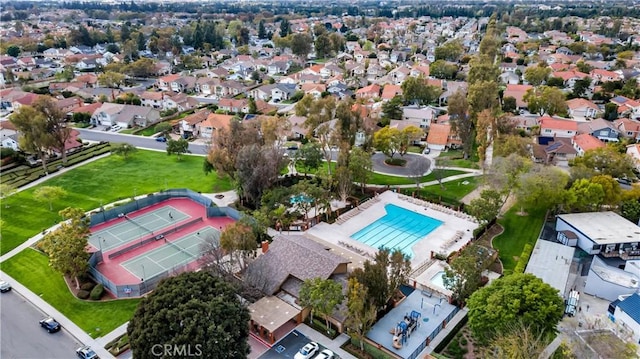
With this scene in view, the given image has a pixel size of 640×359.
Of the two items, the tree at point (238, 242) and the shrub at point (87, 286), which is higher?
the tree at point (238, 242)

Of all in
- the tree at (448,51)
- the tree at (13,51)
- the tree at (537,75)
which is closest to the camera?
the tree at (537,75)

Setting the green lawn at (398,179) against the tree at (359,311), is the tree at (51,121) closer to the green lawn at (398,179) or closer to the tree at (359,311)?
the green lawn at (398,179)

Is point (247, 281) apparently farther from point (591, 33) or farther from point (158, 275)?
point (591, 33)

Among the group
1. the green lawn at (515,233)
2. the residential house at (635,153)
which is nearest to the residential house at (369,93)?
the residential house at (635,153)

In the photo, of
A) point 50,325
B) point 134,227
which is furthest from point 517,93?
point 50,325

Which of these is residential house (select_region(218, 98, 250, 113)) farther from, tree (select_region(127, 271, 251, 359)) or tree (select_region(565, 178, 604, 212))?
tree (select_region(127, 271, 251, 359))

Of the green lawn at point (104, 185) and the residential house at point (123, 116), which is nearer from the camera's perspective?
the green lawn at point (104, 185)

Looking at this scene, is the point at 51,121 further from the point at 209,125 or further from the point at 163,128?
the point at 209,125
